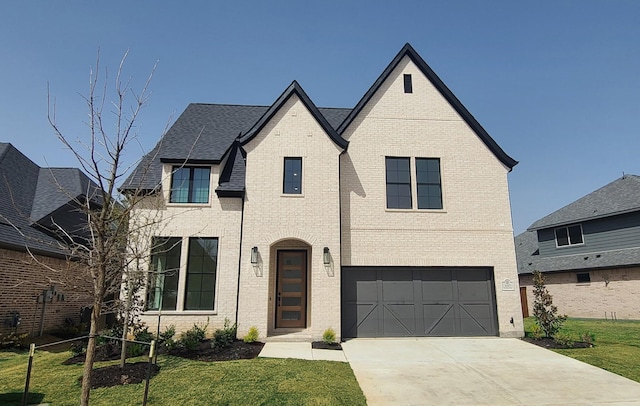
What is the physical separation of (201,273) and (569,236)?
23.1m

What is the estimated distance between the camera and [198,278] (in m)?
12.2

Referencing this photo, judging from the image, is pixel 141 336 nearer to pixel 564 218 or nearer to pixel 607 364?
pixel 607 364

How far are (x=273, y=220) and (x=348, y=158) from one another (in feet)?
12.2

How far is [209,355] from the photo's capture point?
9.62 meters

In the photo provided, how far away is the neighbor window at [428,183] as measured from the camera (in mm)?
13352

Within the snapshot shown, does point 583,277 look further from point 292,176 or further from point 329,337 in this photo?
point 292,176

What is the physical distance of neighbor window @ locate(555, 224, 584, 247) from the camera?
22.6 meters

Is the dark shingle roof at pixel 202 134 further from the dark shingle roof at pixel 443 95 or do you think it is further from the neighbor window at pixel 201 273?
the neighbor window at pixel 201 273

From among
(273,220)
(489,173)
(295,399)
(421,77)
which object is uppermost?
(421,77)

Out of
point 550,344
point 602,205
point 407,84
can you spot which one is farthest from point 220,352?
point 602,205

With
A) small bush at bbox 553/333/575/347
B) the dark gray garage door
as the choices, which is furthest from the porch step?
small bush at bbox 553/333/575/347

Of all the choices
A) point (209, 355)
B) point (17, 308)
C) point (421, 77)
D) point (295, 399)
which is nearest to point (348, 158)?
point (421, 77)

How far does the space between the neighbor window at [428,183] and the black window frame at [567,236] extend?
49.4 ft

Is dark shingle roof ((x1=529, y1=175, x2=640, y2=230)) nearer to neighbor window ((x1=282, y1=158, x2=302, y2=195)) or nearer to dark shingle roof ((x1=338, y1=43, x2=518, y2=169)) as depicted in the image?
dark shingle roof ((x1=338, y1=43, x2=518, y2=169))
